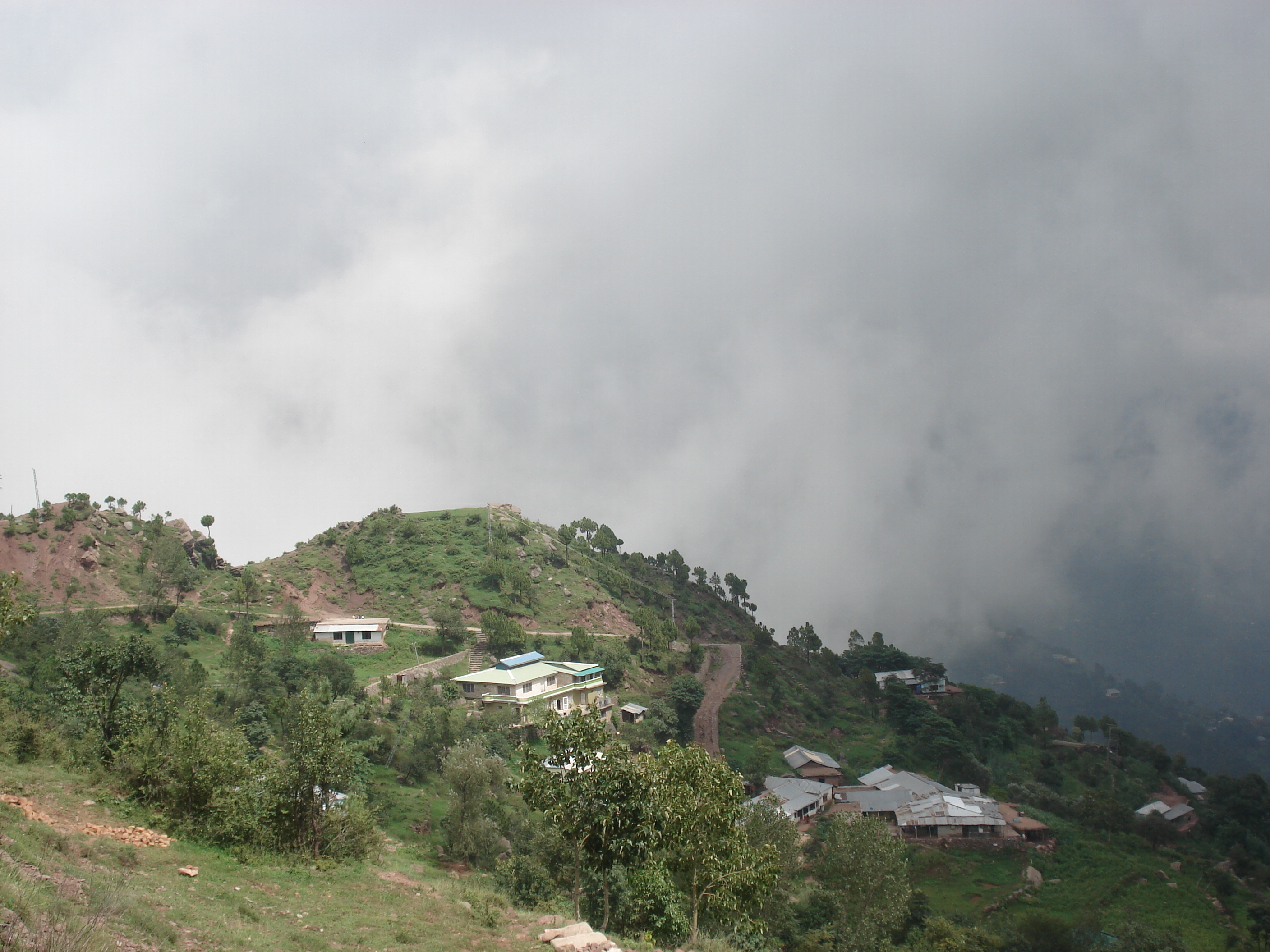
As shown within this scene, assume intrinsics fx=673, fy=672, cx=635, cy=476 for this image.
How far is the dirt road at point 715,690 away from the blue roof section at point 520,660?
20665mm

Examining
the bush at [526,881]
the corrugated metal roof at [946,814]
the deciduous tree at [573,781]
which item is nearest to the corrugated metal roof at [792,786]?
the corrugated metal roof at [946,814]

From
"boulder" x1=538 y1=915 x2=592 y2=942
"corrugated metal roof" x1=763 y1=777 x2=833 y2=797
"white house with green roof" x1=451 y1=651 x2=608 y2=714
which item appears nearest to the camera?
"boulder" x1=538 y1=915 x2=592 y2=942

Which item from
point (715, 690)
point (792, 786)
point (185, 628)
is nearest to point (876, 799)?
point (792, 786)

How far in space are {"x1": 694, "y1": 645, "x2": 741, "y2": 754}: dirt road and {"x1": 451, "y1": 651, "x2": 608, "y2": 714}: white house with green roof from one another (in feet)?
42.1

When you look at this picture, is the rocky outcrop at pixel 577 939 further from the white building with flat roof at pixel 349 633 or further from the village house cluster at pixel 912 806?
the white building with flat roof at pixel 349 633

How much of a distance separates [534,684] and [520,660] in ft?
20.9

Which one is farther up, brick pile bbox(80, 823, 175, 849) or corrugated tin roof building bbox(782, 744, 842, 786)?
brick pile bbox(80, 823, 175, 849)

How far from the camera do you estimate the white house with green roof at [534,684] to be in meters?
69.5

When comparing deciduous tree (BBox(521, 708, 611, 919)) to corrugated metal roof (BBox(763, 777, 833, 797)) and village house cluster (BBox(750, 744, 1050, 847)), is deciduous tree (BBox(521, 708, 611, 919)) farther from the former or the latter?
corrugated metal roof (BBox(763, 777, 833, 797))

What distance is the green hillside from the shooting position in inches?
799

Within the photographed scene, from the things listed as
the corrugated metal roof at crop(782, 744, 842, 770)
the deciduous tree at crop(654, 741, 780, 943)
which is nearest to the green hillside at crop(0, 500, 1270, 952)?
the deciduous tree at crop(654, 741, 780, 943)

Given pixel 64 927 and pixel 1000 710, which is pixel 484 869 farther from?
pixel 1000 710

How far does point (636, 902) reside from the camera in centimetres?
2275

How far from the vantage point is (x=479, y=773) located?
1576 inches
